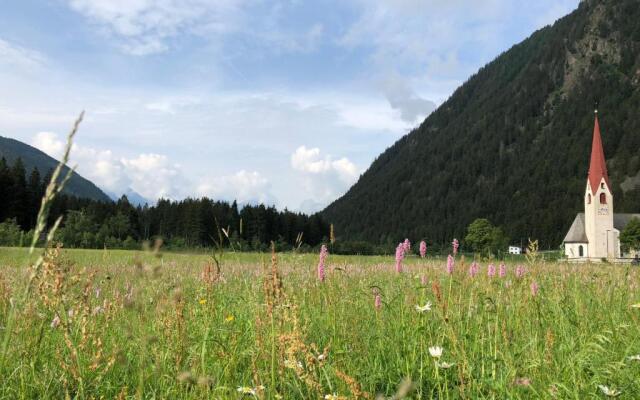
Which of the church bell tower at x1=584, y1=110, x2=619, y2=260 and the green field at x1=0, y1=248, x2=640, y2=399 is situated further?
the church bell tower at x1=584, y1=110, x2=619, y2=260

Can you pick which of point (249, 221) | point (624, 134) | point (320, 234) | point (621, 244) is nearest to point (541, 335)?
point (249, 221)

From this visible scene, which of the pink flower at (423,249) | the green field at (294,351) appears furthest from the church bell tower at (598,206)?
the green field at (294,351)

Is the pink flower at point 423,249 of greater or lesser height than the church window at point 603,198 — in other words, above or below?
below

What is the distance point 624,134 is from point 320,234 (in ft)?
458

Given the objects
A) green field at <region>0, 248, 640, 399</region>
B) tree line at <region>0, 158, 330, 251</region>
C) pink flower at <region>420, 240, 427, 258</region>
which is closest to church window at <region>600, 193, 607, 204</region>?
tree line at <region>0, 158, 330, 251</region>

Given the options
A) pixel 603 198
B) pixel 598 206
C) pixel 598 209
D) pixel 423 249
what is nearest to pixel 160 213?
pixel 598 206

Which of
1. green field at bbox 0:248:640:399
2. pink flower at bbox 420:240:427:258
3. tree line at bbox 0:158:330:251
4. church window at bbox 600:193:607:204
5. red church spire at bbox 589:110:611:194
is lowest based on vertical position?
green field at bbox 0:248:640:399

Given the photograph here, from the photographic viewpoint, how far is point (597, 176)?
9175 cm

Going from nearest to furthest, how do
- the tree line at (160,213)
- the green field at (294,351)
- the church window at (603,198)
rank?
the green field at (294,351) < the tree line at (160,213) < the church window at (603,198)

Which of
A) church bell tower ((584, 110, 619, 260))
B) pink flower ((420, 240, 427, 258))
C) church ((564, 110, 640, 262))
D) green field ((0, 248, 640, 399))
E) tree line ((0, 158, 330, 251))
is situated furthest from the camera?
church bell tower ((584, 110, 619, 260))

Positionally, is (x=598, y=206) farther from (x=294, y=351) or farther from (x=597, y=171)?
(x=294, y=351)

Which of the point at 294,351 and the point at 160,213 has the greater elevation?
the point at 160,213

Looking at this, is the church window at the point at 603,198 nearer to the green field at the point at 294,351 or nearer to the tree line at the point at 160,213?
the tree line at the point at 160,213

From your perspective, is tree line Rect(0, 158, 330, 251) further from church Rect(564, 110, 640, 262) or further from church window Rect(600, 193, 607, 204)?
church window Rect(600, 193, 607, 204)
